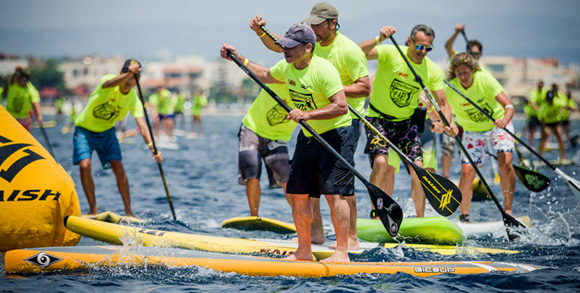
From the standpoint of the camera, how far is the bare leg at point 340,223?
5.68 m

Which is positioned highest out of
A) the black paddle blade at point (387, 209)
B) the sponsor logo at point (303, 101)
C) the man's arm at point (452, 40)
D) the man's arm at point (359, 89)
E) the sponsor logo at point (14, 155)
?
the man's arm at point (452, 40)

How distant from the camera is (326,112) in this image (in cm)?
538

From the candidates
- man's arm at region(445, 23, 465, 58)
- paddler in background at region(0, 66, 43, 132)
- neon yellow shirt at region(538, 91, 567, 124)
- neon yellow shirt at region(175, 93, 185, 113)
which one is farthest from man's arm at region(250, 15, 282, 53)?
neon yellow shirt at region(175, 93, 185, 113)

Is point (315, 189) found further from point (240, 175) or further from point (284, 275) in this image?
point (240, 175)

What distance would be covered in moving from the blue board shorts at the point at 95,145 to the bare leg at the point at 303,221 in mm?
3313

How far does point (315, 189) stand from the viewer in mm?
5883

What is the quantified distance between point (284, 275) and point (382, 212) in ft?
3.61

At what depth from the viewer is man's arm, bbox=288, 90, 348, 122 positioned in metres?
5.39

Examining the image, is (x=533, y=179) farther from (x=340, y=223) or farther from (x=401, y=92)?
(x=340, y=223)

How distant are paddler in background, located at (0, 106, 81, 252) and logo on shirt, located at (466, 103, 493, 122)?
4981 mm

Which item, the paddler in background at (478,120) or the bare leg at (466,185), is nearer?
the paddler in background at (478,120)

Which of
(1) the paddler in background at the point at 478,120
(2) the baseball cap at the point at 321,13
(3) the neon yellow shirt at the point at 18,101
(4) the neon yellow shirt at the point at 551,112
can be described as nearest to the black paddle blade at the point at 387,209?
(2) the baseball cap at the point at 321,13

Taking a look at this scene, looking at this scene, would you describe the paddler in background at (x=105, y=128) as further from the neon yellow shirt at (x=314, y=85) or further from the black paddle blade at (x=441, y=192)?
the black paddle blade at (x=441, y=192)

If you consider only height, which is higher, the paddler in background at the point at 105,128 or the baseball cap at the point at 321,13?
the baseball cap at the point at 321,13
